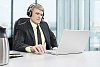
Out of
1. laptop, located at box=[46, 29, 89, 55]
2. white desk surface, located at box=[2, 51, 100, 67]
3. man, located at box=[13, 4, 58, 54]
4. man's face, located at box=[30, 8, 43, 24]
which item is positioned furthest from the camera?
man's face, located at box=[30, 8, 43, 24]

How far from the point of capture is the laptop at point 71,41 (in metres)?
1.76

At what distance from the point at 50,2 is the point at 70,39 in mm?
3423

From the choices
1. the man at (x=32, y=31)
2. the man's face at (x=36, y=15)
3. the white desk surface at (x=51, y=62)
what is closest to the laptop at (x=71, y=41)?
the white desk surface at (x=51, y=62)

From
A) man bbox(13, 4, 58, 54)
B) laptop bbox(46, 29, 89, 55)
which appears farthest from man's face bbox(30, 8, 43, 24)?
laptop bbox(46, 29, 89, 55)

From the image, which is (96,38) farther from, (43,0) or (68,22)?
(43,0)

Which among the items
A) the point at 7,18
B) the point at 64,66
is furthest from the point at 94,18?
the point at 64,66

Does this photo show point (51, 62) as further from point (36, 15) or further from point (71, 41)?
point (36, 15)

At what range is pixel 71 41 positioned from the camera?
5.92 feet

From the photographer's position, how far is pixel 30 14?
2.47 meters

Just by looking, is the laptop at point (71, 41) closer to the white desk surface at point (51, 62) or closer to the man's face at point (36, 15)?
the white desk surface at point (51, 62)

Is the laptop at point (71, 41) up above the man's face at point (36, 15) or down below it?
below

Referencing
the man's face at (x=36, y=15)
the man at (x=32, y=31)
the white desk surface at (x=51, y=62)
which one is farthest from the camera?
the man's face at (x=36, y=15)

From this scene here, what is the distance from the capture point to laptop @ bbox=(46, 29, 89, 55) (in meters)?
1.76

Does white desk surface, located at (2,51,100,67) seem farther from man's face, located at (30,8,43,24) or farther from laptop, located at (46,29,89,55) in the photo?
man's face, located at (30,8,43,24)
